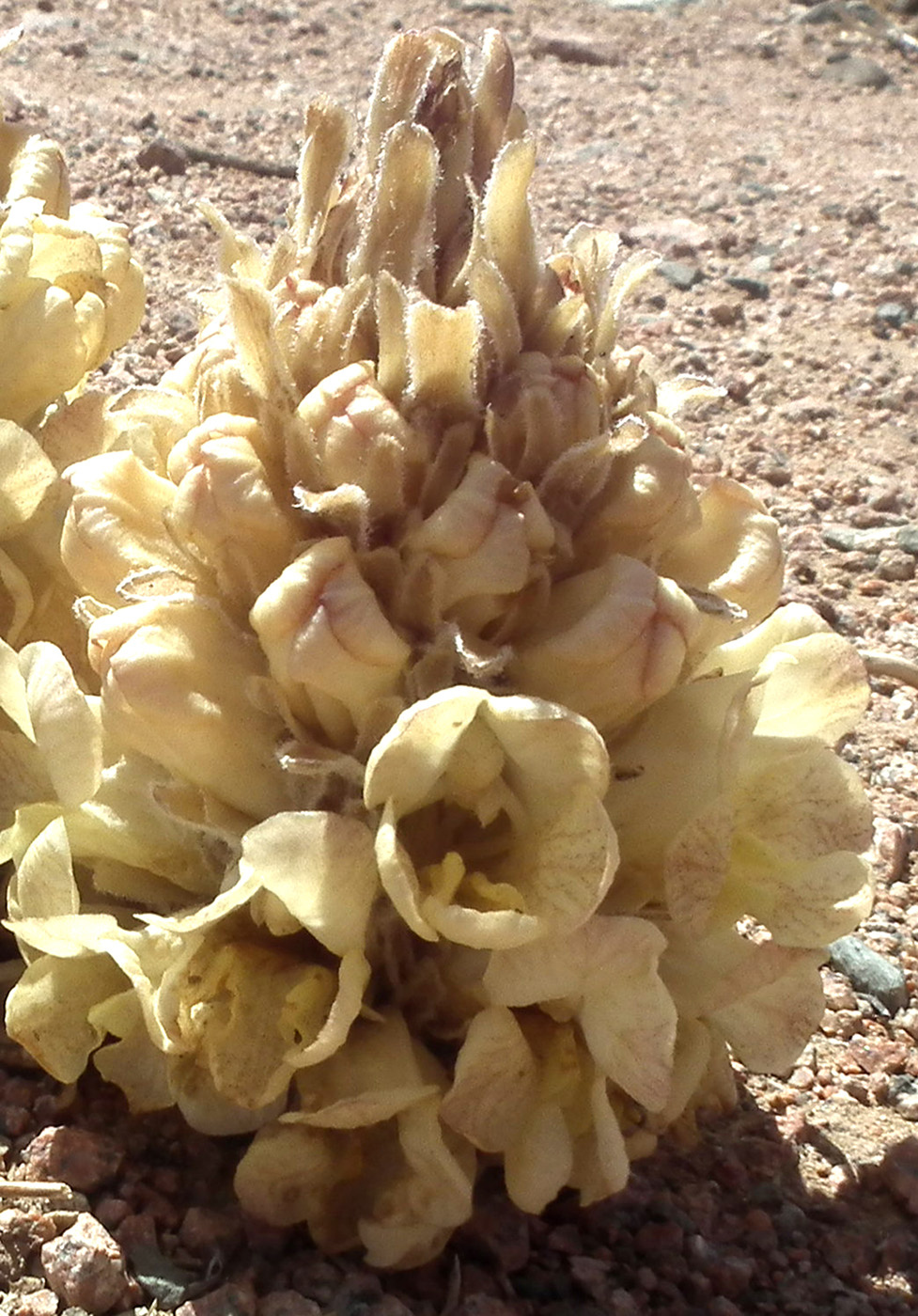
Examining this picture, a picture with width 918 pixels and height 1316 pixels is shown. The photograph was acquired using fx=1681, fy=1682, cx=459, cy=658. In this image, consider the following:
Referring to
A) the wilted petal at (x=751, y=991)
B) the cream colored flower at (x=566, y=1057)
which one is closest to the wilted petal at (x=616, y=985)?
the cream colored flower at (x=566, y=1057)

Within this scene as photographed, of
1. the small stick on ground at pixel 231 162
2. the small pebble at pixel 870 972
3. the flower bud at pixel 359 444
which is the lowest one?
the small pebble at pixel 870 972

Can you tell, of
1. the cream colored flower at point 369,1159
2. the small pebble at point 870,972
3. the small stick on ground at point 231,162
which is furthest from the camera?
the small stick on ground at point 231,162

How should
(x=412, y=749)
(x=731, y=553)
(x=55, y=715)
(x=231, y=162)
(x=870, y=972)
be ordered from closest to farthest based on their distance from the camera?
(x=412, y=749) → (x=55, y=715) → (x=731, y=553) → (x=870, y=972) → (x=231, y=162)

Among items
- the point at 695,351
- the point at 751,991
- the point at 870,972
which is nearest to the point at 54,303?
the point at 751,991

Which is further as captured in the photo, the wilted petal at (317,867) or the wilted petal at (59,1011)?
the wilted petal at (59,1011)

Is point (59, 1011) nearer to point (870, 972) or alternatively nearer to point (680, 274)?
point (870, 972)

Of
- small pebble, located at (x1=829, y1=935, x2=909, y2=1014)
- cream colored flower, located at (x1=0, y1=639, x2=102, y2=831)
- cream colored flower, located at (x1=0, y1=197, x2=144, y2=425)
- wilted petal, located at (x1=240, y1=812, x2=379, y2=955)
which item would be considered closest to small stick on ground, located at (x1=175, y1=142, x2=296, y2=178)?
cream colored flower, located at (x1=0, y1=197, x2=144, y2=425)

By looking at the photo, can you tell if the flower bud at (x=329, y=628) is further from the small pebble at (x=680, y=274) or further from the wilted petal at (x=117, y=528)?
the small pebble at (x=680, y=274)

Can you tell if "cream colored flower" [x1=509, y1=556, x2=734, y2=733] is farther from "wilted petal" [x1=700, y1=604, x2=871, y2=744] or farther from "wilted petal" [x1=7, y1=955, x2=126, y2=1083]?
"wilted petal" [x1=7, y1=955, x2=126, y2=1083]
